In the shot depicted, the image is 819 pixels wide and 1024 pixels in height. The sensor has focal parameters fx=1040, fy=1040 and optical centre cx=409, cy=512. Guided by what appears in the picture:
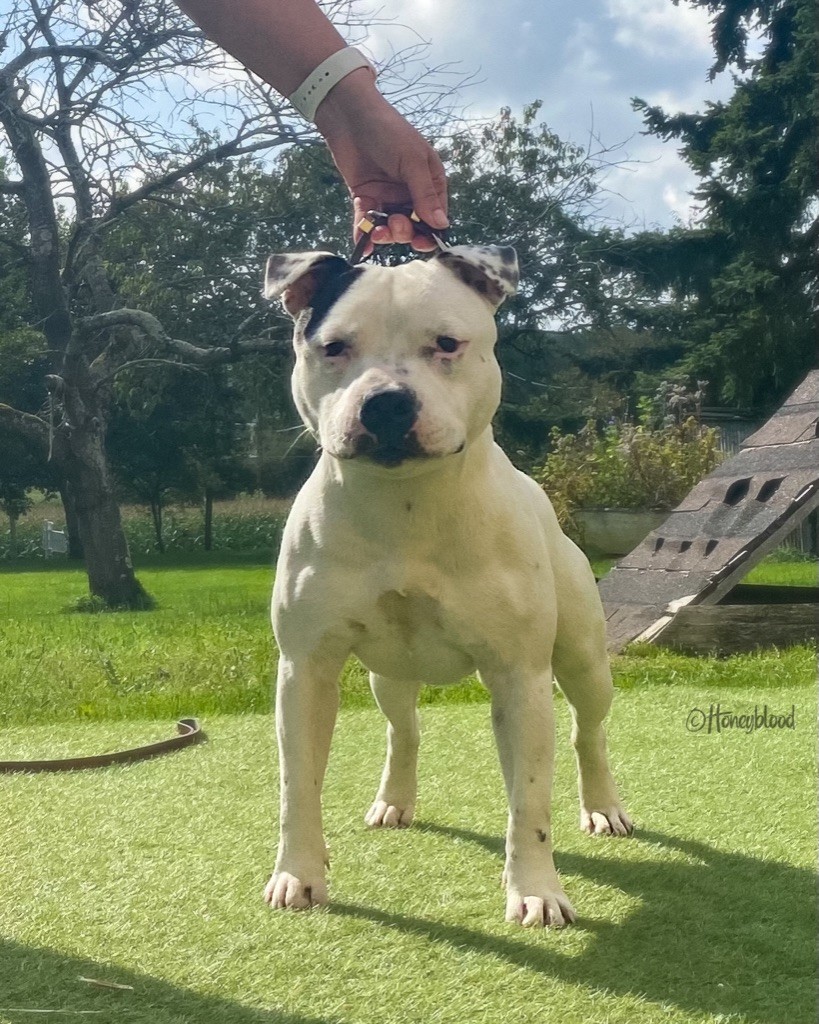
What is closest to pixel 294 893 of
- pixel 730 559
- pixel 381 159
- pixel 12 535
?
pixel 381 159

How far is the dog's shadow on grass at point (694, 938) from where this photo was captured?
1134 mm

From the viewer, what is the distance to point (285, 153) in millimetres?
6781

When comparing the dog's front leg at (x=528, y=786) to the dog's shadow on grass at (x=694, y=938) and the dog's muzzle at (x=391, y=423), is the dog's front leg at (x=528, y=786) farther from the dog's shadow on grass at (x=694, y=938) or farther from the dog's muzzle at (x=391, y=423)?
the dog's muzzle at (x=391, y=423)

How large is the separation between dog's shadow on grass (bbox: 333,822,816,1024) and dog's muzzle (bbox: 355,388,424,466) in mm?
612

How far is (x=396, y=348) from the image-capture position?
127 cm

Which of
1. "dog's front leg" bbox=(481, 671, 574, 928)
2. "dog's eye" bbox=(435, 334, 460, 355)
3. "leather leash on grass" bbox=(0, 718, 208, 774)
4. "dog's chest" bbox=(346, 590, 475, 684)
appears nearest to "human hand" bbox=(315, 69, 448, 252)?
"dog's eye" bbox=(435, 334, 460, 355)

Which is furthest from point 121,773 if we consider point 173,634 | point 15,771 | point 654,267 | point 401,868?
point 654,267

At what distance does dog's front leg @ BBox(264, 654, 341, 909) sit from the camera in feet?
4.74

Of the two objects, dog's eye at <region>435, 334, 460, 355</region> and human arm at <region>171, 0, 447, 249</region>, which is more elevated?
human arm at <region>171, 0, 447, 249</region>

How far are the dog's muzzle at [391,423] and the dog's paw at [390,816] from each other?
853mm

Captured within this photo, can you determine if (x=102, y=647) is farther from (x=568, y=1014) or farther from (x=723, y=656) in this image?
(x=568, y=1014)

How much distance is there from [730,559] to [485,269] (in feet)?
8.70

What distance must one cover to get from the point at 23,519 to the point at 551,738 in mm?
6464

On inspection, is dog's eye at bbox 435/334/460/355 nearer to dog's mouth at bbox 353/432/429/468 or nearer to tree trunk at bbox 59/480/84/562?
dog's mouth at bbox 353/432/429/468
